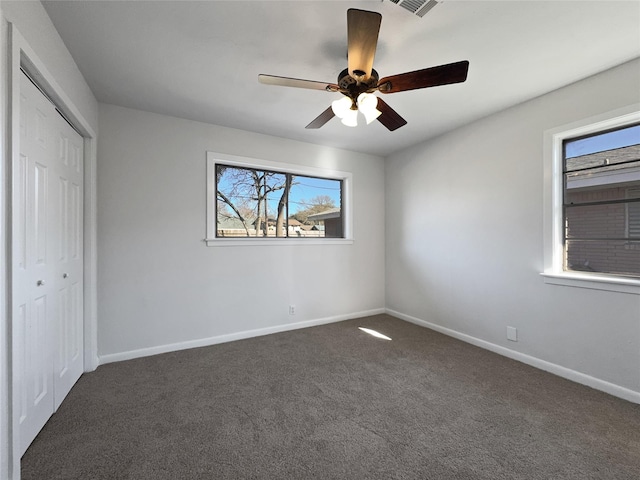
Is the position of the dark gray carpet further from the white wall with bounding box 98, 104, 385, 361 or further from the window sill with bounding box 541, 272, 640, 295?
the window sill with bounding box 541, 272, 640, 295

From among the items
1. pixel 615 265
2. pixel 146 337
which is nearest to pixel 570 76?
pixel 615 265

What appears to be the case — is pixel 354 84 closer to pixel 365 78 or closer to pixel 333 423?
pixel 365 78

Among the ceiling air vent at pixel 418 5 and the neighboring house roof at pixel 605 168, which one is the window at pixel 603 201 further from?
the ceiling air vent at pixel 418 5

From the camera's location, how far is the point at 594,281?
7.29 feet

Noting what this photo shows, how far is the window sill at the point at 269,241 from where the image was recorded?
3.19 m

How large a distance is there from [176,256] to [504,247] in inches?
137

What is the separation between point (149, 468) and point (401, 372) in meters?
1.94

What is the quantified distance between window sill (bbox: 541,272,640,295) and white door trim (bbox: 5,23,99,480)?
148 inches

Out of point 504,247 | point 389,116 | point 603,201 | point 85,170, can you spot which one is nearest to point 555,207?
point 603,201

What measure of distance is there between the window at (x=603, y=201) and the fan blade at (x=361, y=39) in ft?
7.03

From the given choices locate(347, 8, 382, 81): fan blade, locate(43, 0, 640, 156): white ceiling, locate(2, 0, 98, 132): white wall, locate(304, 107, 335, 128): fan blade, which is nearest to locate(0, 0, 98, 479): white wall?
locate(2, 0, 98, 132): white wall

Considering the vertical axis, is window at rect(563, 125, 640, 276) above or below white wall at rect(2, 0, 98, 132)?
below

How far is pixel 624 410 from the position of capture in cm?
193

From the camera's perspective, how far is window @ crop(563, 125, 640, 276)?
7.08 feet
